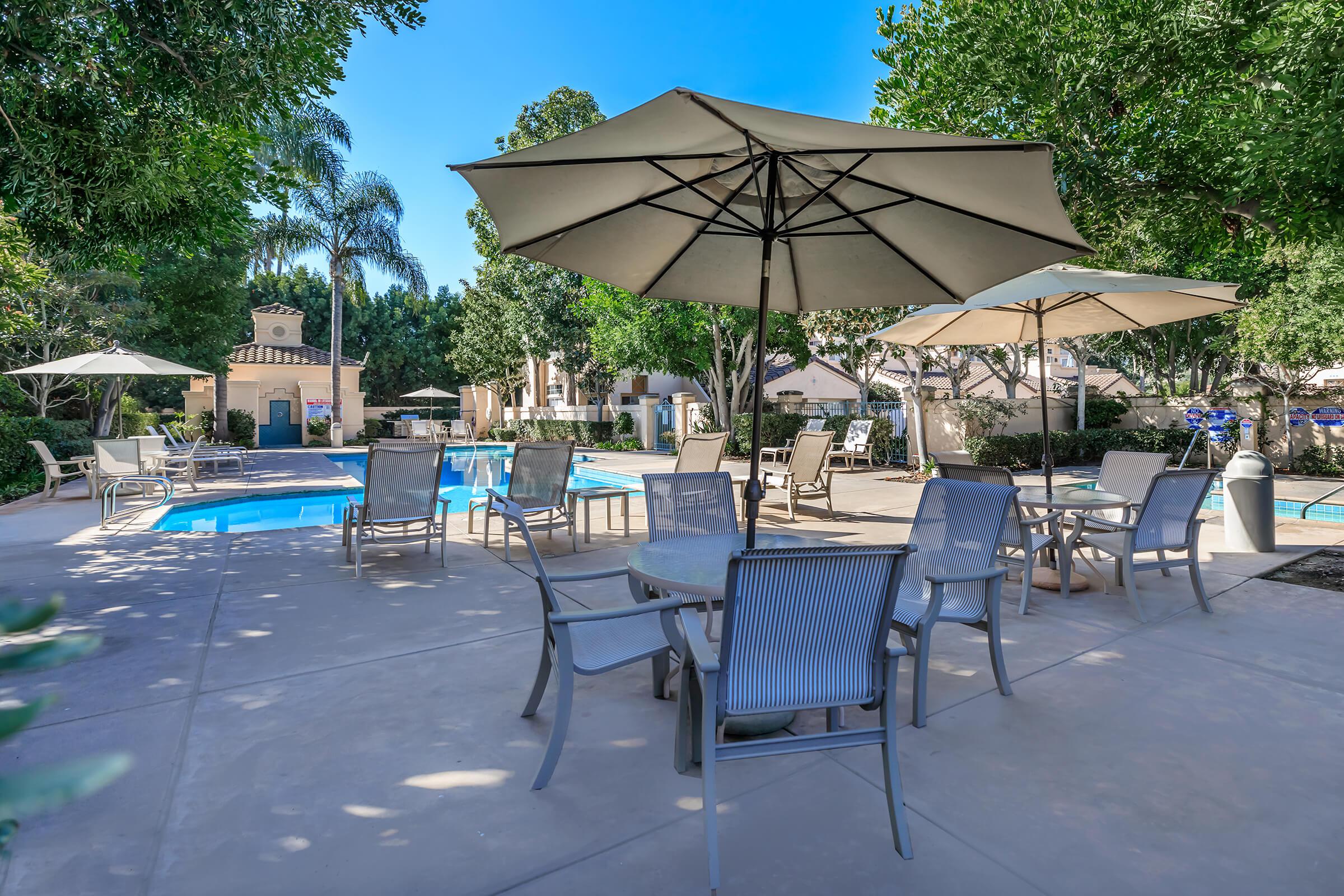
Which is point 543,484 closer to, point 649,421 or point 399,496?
point 399,496

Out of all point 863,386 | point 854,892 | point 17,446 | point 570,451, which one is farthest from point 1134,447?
point 17,446

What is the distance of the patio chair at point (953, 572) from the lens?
3295 mm

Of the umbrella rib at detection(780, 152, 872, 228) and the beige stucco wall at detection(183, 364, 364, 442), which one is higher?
the beige stucco wall at detection(183, 364, 364, 442)

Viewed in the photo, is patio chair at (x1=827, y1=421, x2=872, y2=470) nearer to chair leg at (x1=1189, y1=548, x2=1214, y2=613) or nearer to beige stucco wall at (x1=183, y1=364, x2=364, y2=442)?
chair leg at (x1=1189, y1=548, x2=1214, y2=613)

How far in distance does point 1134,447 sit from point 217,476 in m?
19.6

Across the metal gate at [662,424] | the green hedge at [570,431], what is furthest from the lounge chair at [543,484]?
the green hedge at [570,431]

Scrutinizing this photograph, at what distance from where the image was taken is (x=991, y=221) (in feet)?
11.0

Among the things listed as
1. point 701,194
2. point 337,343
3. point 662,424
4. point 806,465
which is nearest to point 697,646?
point 701,194

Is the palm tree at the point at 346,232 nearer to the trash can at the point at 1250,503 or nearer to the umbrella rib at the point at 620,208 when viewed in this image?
the umbrella rib at the point at 620,208

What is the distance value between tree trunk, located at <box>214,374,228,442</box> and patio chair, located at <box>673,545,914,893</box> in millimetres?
28494

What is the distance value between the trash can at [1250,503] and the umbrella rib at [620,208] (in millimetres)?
5790

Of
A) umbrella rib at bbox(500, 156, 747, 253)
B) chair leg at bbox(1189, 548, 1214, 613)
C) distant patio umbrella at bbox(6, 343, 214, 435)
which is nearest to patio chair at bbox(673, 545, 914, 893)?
umbrella rib at bbox(500, 156, 747, 253)

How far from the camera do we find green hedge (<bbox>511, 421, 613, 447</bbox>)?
2553 centimetres

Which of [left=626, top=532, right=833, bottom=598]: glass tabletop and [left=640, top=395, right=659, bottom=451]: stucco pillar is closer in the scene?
[left=626, top=532, right=833, bottom=598]: glass tabletop
